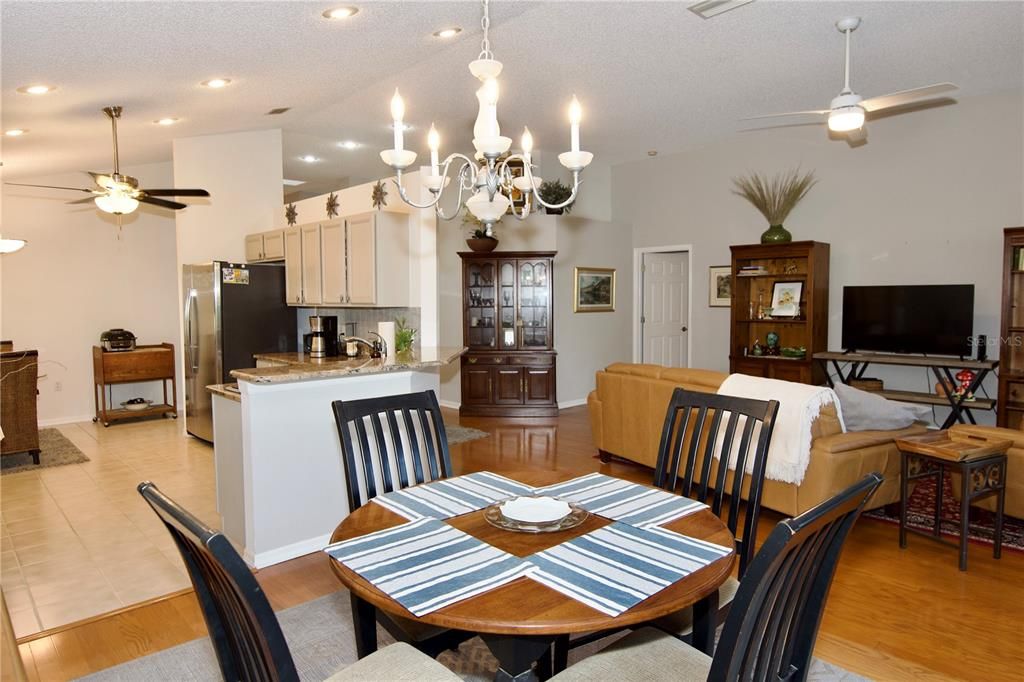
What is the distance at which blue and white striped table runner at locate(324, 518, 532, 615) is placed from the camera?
1.45m

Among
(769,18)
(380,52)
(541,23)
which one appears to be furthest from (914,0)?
(380,52)

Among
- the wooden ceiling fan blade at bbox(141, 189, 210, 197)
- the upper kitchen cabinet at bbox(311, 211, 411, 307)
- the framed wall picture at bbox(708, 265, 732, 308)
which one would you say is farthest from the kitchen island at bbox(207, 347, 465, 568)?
the framed wall picture at bbox(708, 265, 732, 308)

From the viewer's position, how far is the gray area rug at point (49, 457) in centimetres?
543

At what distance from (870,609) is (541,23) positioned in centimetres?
381

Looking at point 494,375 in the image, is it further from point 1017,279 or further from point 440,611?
point 440,611

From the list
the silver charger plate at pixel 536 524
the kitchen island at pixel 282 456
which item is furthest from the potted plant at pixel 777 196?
the silver charger plate at pixel 536 524

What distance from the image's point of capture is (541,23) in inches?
165

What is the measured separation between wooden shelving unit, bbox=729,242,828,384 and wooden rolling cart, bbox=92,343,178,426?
648cm

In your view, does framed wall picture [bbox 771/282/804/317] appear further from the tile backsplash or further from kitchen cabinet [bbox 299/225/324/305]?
kitchen cabinet [bbox 299/225/324/305]

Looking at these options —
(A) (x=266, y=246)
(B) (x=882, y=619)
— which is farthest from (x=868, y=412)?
(A) (x=266, y=246)

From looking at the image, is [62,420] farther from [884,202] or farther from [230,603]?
[884,202]

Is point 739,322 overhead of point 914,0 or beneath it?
beneath

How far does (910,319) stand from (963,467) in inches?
133

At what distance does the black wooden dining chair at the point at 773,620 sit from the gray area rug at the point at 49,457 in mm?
5641
